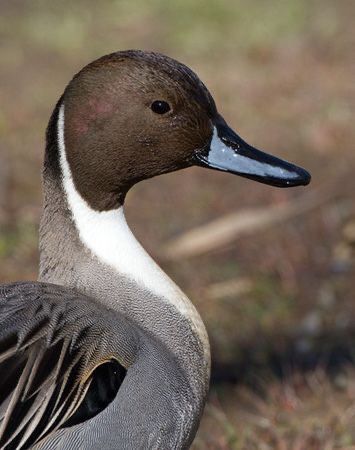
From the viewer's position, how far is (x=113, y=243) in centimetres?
287

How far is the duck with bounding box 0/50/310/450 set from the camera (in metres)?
2.54

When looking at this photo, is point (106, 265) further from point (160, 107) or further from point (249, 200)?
point (249, 200)

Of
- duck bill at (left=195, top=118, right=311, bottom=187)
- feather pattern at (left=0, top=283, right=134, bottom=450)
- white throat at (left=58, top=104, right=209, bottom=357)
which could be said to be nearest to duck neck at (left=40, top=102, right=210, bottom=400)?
white throat at (left=58, top=104, right=209, bottom=357)

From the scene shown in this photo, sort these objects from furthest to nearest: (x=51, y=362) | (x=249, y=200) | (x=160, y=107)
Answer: (x=249, y=200), (x=160, y=107), (x=51, y=362)

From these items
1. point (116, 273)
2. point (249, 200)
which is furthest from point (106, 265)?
point (249, 200)

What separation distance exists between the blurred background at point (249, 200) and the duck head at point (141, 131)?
3.29ft

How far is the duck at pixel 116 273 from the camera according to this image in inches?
100

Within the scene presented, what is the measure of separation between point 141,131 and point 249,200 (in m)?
2.72

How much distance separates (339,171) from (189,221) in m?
0.93

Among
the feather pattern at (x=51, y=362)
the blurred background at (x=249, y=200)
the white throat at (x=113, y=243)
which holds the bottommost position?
the blurred background at (x=249, y=200)

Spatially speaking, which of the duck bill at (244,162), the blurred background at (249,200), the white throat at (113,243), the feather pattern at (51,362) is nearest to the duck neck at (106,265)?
the white throat at (113,243)

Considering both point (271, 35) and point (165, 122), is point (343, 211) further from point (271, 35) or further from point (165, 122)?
point (271, 35)

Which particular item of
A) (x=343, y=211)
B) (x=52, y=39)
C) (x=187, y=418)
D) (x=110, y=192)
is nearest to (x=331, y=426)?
Answer: (x=187, y=418)

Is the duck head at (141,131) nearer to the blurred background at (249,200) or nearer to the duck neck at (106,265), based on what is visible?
the duck neck at (106,265)
